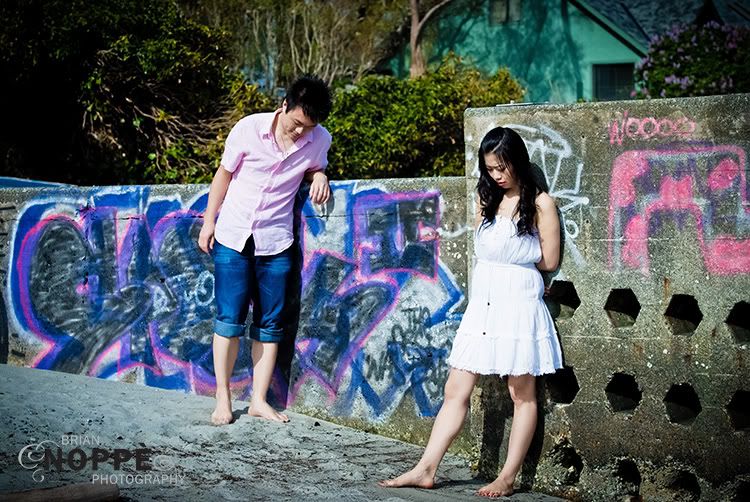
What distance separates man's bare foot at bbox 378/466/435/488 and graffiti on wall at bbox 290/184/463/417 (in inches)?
29.6

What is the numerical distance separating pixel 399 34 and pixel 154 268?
2320cm

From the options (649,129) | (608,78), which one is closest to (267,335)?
(649,129)

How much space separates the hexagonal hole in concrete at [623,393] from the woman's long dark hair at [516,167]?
2.95 ft

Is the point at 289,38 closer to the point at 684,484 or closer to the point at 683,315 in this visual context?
the point at 683,315

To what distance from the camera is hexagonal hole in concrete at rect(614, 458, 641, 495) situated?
529 cm

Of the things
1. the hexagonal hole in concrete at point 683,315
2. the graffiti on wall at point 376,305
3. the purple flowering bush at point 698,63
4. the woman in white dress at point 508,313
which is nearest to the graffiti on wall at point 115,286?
the graffiti on wall at point 376,305

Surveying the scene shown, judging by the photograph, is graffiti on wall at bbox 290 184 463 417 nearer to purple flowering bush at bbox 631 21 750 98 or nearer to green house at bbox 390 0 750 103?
purple flowering bush at bbox 631 21 750 98

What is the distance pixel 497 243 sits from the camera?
5.27 meters

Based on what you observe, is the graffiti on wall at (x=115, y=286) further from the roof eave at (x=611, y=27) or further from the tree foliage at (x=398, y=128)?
the roof eave at (x=611, y=27)

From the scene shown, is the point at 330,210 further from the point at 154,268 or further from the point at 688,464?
the point at 688,464

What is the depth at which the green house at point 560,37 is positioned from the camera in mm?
27938

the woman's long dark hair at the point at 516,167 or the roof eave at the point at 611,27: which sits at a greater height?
the roof eave at the point at 611,27

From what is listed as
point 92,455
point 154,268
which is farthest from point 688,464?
point 154,268

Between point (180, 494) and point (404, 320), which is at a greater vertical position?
point (404, 320)
